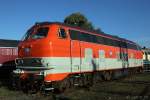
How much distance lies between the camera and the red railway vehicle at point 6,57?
94.2 ft

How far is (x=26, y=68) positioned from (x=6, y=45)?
15.6 m

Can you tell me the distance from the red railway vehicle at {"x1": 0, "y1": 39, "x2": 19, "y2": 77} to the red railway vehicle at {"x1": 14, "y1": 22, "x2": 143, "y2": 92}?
11239 millimetres

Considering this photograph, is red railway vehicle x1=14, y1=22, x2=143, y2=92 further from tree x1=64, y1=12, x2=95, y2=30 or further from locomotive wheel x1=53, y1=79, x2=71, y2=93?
tree x1=64, y1=12, x2=95, y2=30

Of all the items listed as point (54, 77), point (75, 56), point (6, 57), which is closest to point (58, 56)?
point (54, 77)

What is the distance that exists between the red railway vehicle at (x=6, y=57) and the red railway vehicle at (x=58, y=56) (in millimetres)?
11239

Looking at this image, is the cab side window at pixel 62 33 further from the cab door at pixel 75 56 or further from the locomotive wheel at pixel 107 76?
the locomotive wheel at pixel 107 76

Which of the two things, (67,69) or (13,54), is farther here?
(13,54)

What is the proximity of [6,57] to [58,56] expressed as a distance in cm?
1553

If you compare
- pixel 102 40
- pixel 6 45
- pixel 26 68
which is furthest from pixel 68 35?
pixel 6 45

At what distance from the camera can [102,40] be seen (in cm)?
2161

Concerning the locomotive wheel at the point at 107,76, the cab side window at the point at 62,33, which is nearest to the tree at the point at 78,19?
the locomotive wheel at the point at 107,76

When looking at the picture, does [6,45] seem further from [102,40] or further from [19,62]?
[19,62]

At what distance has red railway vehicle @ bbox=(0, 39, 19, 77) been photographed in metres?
28.7

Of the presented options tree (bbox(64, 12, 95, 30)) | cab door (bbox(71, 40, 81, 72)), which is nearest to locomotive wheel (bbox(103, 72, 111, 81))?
cab door (bbox(71, 40, 81, 72))
